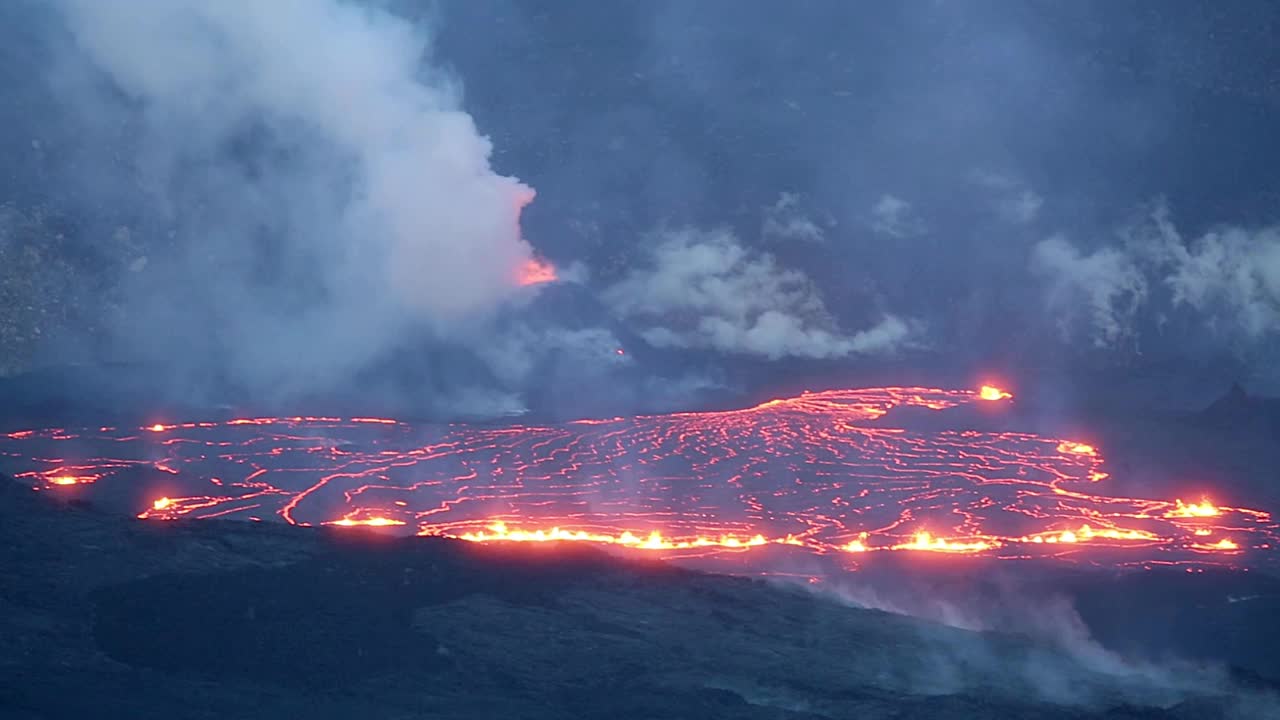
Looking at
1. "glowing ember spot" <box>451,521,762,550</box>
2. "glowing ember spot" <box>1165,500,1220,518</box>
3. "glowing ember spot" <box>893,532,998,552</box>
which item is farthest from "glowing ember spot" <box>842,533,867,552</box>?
"glowing ember spot" <box>1165,500,1220,518</box>

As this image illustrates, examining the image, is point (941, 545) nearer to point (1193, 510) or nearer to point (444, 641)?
point (1193, 510)

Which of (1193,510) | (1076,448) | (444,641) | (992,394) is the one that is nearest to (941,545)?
(1193,510)

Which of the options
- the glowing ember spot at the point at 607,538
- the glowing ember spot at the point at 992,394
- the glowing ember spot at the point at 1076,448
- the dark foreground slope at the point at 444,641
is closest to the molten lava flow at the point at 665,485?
the glowing ember spot at the point at 607,538

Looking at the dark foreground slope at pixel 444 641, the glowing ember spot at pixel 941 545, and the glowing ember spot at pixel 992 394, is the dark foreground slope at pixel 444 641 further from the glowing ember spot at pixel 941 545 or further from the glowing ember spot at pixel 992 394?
the glowing ember spot at pixel 992 394

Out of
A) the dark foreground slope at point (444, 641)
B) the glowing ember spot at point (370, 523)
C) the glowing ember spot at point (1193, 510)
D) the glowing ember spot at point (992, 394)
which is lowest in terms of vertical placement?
the dark foreground slope at point (444, 641)

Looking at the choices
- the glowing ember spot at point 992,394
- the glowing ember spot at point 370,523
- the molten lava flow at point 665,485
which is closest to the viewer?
the glowing ember spot at point 370,523

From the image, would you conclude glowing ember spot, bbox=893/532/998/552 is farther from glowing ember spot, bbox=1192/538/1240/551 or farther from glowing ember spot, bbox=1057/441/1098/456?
glowing ember spot, bbox=1057/441/1098/456
